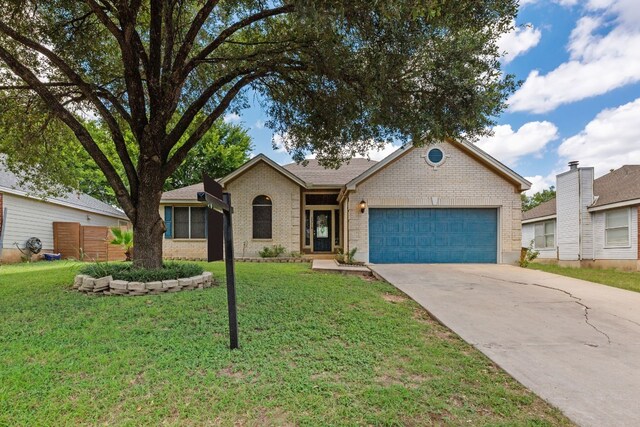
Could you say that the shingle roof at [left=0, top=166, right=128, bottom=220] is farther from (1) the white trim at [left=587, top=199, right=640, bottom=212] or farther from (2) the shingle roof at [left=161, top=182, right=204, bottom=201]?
(1) the white trim at [left=587, top=199, right=640, bottom=212]

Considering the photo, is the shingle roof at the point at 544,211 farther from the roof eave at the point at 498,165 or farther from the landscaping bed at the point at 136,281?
the landscaping bed at the point at 136,281

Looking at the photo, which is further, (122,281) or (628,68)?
(628,68)

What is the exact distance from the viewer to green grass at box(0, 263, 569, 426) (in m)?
2.68

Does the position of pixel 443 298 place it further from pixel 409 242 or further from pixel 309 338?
pixel 409 242

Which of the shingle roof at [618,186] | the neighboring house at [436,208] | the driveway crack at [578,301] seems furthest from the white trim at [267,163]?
the shingle roof at [618,186]

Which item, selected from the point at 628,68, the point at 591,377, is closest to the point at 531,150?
the point at 628,68

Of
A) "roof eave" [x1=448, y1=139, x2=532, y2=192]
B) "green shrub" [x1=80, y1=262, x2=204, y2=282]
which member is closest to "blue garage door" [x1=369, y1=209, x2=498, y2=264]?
"roof eave" [x1=448, y1=139, x2=532, y2=192]

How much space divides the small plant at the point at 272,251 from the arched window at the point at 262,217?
65 cm

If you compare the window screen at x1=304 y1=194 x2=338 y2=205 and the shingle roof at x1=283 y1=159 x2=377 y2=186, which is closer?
the shingle roof at x1=283 y1=159 x2=377 y2=186

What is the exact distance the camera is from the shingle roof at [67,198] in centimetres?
1370

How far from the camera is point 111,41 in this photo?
31.6 ft

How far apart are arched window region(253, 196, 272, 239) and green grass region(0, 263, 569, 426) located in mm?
9087

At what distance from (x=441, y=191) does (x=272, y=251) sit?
7631 millimetres

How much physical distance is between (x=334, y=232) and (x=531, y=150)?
24.2m
